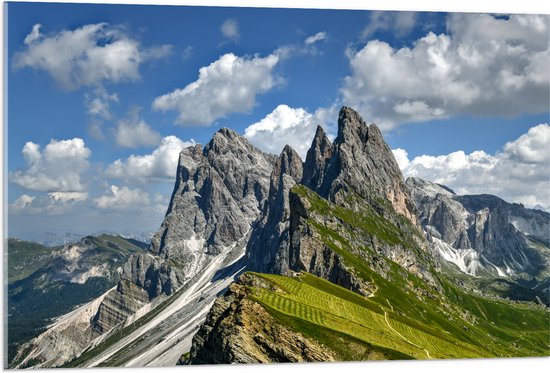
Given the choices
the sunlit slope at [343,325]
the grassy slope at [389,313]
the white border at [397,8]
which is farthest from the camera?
the grassy slope at [389,313]

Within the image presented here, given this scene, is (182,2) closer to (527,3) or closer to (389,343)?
(527,3)

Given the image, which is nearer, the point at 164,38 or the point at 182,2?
the point at 182,2

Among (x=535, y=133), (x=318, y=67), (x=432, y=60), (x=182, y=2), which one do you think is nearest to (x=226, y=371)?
(x=182, y=2)

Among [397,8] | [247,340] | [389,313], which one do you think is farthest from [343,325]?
[389,313]

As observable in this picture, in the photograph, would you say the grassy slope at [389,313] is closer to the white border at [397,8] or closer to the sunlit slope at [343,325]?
the sunlit slope at [343,325]

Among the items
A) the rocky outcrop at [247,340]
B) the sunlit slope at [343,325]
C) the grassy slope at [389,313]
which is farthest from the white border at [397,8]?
the grassy slope at [389,313]

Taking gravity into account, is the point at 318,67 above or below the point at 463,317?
above
